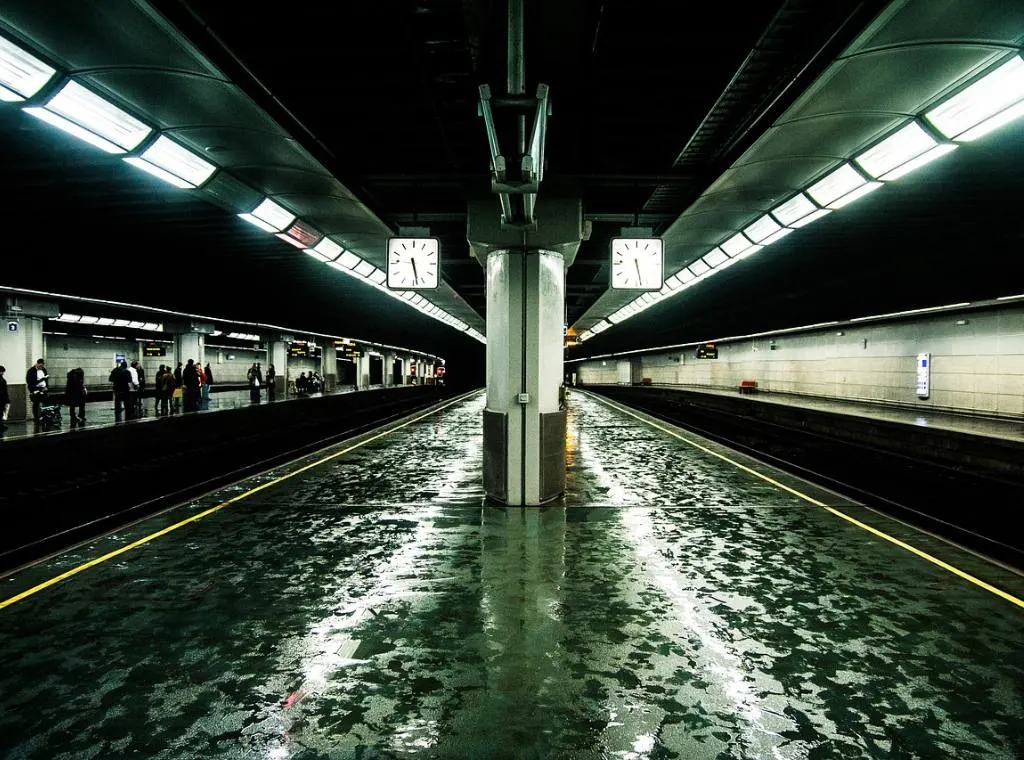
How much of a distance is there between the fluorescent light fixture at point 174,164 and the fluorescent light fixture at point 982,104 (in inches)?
290

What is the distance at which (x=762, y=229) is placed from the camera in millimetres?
9945

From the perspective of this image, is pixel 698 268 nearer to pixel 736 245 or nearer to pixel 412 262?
pixel 736 245

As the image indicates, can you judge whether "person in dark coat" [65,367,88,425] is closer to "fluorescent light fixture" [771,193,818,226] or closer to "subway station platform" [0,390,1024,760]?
"subway station platform" [0,390,1024,760]

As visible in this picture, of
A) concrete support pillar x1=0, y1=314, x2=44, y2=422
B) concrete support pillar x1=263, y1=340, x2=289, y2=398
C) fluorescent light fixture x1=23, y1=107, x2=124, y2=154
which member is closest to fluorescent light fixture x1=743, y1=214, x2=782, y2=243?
fluorescent light fixture x1=23, y1=107, x2=124, y2=154

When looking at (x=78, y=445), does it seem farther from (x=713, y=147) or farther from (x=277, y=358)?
(x=277, y=358)

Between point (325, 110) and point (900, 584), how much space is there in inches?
287

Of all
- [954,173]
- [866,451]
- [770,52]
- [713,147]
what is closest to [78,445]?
[713,147]

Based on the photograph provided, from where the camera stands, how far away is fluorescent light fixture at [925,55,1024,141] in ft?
15.5

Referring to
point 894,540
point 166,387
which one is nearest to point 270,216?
point 894,540

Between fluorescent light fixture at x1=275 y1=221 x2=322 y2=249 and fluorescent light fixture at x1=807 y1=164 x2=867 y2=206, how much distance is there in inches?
301

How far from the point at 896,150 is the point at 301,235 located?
8535mm

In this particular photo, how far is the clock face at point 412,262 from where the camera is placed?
10008 millimetres

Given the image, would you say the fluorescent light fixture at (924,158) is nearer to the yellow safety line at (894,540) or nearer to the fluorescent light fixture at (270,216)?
the yellow safety line at (894,540)

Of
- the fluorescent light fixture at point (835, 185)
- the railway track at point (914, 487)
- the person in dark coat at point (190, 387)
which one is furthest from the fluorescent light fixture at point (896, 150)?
the person in dark coat at point (190, 387)
